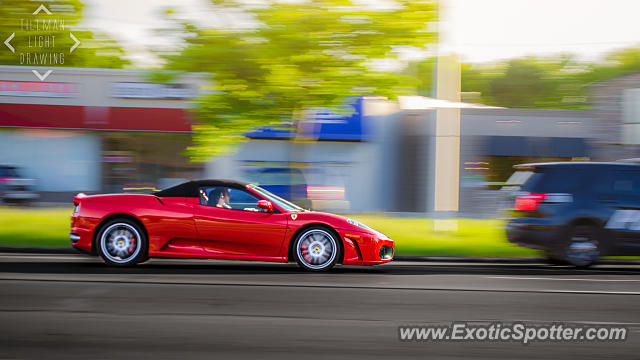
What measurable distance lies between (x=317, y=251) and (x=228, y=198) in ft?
4.49

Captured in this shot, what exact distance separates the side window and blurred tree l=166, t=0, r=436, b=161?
474 cm

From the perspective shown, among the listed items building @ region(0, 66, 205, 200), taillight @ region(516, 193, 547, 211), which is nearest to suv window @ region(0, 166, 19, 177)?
building @ region(0, 66, 205, 200)

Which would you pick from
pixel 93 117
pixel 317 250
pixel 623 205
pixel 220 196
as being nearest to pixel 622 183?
pixel 623 205

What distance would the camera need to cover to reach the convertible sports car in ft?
26.6

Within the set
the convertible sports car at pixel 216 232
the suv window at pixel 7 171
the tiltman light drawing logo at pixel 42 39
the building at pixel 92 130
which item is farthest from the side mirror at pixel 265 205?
the tiltman light drawing logo at pixel 42 39

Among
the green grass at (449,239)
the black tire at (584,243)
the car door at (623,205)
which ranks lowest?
the green grass at (449,239)

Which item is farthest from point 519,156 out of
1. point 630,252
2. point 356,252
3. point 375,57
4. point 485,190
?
point 356,252

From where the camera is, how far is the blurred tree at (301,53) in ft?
41.3

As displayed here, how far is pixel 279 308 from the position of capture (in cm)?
580

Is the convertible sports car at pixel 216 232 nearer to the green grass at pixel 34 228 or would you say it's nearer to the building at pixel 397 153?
the green grass at pixel 34 228

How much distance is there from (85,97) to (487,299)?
64.0ft

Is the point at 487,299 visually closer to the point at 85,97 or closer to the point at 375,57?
the point at 375,57

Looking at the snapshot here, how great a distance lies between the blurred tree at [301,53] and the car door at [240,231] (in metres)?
5.08

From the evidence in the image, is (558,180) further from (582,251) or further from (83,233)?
(83,233)
